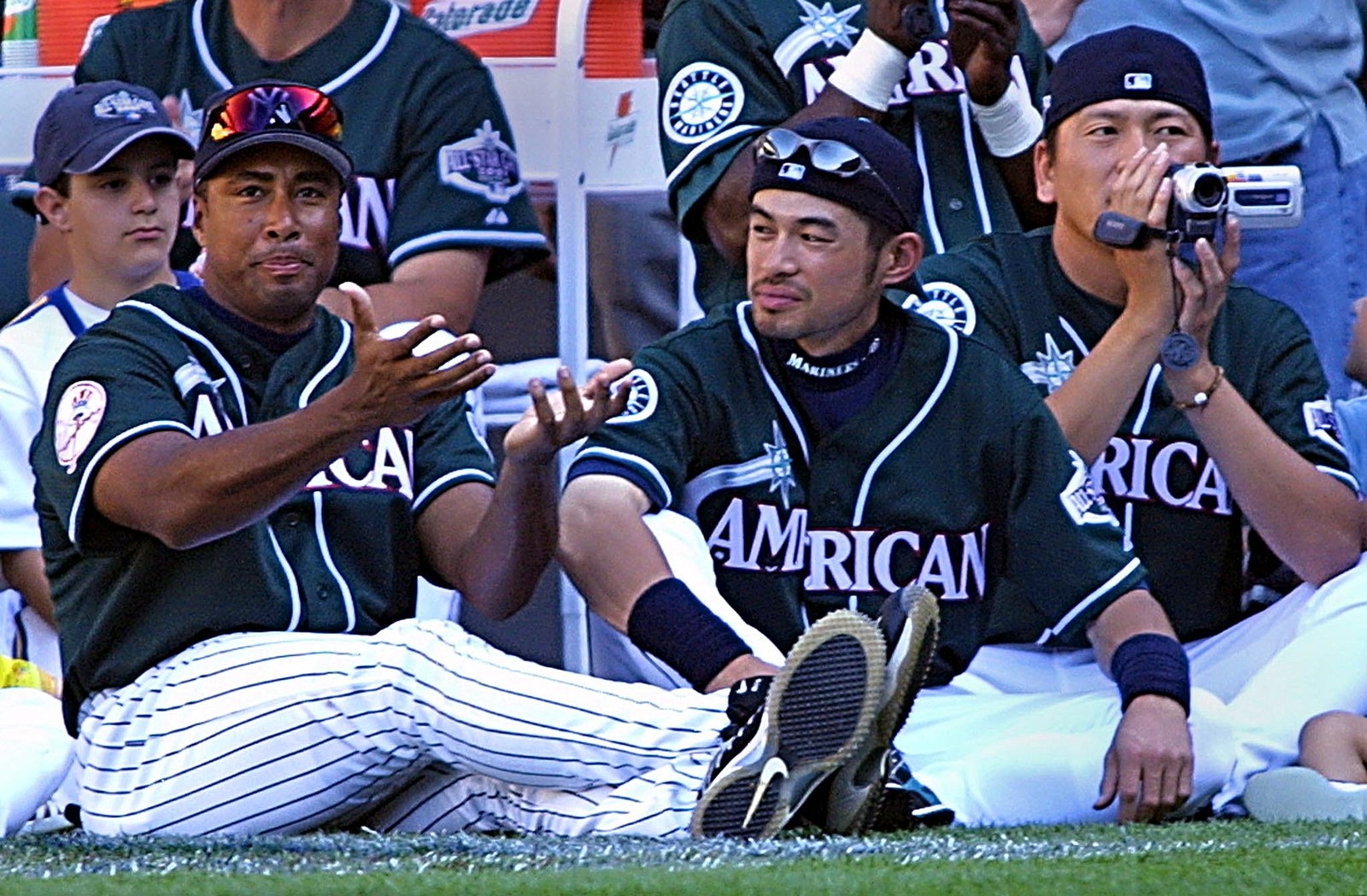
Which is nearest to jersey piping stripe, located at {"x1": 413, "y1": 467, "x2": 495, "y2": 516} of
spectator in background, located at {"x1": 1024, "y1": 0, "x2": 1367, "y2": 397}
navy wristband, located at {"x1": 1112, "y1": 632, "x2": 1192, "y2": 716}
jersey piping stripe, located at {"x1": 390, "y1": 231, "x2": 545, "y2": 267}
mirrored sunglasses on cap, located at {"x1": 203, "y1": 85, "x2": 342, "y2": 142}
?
mirrored sunglasses on cap, located at {"x1": 203, "y1": 85, "x2": 342, "y2": 142}

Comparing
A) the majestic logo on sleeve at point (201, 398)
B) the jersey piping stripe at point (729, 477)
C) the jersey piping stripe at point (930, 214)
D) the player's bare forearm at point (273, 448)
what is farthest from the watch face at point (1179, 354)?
the majestic logo on sleeve at point (201, 398)

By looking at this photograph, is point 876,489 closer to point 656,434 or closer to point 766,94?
point 656,434

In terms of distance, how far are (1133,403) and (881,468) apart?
0.61 meters

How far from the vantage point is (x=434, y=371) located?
11.0 feet

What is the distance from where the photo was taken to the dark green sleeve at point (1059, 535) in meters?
4.05

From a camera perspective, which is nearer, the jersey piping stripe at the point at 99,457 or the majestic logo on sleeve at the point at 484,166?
the jersey piping stripe at the point at 99,457

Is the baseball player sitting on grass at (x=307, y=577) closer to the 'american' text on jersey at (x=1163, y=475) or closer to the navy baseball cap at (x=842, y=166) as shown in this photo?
the navy baseball cap at (x=842, y=166)

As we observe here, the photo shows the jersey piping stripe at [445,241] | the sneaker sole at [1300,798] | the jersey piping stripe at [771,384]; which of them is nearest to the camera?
the sneaker sole at [1300,798]

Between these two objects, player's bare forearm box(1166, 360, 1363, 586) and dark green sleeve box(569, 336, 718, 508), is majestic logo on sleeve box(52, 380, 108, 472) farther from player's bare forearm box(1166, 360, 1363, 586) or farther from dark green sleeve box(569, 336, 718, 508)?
player's bare forearm box(1166, 360, 1363, 586)

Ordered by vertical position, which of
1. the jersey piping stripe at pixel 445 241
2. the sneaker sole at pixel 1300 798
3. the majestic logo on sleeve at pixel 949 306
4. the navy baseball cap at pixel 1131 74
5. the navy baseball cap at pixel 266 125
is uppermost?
the navy baseball cap at pixel 1131 74

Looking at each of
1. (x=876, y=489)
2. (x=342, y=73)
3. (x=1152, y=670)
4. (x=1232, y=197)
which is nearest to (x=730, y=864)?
(x=1152, y=670)

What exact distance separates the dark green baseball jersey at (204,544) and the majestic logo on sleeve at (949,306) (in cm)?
96

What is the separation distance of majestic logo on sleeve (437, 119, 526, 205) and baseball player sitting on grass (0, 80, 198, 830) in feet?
1.57

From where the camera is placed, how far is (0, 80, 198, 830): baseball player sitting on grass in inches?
179
